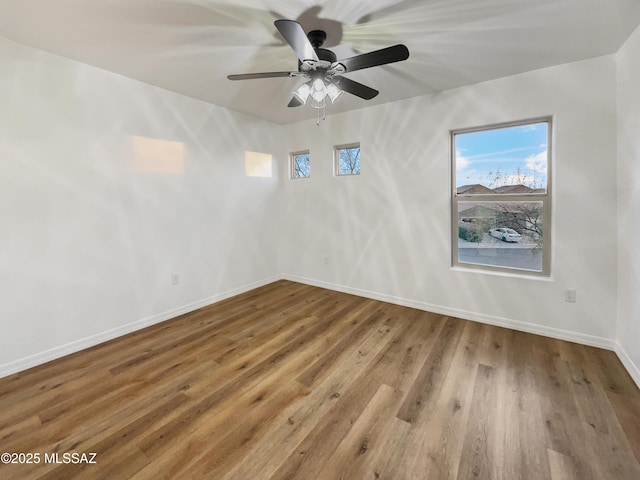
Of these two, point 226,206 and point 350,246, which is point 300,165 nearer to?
point 226,206

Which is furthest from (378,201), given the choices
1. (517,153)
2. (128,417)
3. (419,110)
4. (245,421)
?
(128,417)

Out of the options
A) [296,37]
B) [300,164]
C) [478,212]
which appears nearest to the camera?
[296,37]

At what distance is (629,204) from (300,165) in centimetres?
379

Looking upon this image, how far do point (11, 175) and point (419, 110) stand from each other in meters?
3.89

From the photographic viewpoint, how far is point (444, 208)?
319 centimetres

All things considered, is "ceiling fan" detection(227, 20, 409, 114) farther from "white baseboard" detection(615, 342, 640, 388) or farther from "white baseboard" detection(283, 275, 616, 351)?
"white baseboard" detection(615, 342, 640, 388)

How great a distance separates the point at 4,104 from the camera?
83.4 inches

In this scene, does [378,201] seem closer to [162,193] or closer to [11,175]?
[162,193]

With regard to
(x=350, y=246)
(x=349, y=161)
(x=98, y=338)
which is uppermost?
(x=349, y=161)

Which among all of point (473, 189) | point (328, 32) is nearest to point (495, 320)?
point (473, 189)

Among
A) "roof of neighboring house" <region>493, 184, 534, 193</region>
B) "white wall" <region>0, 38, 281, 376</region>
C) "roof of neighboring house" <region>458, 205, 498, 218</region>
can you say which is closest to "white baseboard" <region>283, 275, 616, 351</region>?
"roof of neighboring house" <region>458, 205, 498, 218</region>

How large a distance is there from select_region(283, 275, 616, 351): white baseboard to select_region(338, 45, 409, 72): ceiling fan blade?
8.60ft

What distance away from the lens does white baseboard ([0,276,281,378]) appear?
7.33ft

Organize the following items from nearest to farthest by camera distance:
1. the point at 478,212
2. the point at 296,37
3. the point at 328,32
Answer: the point at 296,37 → the point at 328,32 → the point at 478,212
